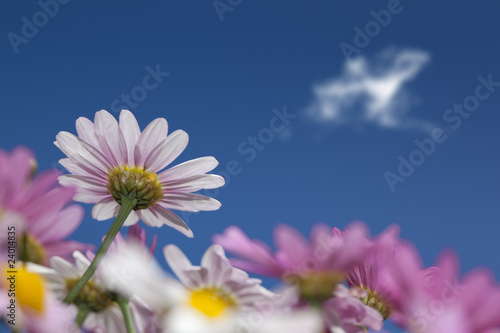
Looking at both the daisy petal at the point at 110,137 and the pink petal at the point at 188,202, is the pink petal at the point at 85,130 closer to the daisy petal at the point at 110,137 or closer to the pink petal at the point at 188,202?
the daisy petal at the point at 110,137

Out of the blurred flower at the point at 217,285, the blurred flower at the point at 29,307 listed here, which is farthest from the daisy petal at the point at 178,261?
the blurred flower at the point at 29,307

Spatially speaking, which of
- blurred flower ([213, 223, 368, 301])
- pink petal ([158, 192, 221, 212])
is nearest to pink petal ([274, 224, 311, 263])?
blurred flower ([213, 223, 368, 301])

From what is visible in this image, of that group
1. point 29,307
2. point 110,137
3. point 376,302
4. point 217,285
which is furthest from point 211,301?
point 110,137

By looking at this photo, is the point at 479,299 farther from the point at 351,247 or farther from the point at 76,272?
the point at 76,272

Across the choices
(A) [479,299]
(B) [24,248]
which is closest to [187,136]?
(B) [24,248]

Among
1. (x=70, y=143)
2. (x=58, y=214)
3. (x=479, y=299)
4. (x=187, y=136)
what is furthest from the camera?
(x=187, y=136)

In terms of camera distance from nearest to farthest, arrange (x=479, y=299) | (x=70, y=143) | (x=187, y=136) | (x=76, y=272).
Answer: (x=479, y=299) → (x=76, y=272) → (x=70, y=143) → (x=187, y=136)

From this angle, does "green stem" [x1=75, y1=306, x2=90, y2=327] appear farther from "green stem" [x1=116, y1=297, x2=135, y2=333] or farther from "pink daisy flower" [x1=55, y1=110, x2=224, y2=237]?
"pink daisy flower" [x1=55, y1=110, x2=224, y2=237]

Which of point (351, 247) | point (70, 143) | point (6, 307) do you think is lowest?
point (6, 307)
